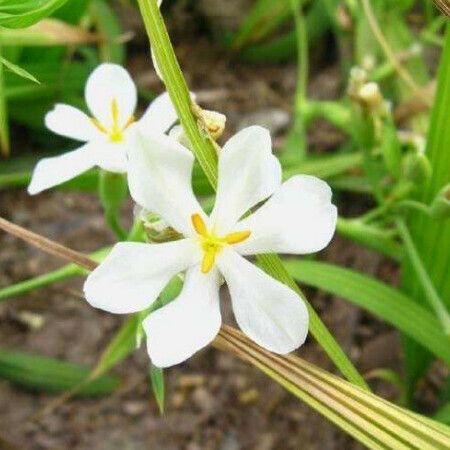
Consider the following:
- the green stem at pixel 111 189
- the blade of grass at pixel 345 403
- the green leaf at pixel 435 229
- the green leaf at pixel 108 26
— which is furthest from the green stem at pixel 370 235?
the green leaf at pixel 108 26

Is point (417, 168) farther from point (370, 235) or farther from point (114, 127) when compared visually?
point (114, 127)

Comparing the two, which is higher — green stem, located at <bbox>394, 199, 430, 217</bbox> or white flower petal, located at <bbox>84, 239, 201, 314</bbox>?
white flower petal, located at <bbox>84, 239, 201, 314</bbox>

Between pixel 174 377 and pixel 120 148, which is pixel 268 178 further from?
pixel 174 377

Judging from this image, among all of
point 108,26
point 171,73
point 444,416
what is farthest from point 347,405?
point 108,26

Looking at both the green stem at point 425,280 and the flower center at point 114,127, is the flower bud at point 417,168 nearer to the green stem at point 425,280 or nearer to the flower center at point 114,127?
the green stem at point 425,280

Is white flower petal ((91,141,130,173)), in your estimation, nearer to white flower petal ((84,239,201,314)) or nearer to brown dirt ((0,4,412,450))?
white flower petal ((84,239,201,314))

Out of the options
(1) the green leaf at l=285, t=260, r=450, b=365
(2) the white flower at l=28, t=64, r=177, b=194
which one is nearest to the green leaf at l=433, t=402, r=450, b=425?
(1) the green leaf at l=285, t=260, r=450, b=365

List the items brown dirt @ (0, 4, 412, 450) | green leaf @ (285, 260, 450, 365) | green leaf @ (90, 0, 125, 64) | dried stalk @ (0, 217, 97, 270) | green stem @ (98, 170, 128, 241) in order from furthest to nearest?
green leaf @ (90, 0, 125, 64) < brown dirt @ (0, 4, 412, 450) < green leaf @ (285, 260, 450, 365) < green stem @ (98, 170, 128, 241) < dried stalk @ (0, 217, 97, 270)
